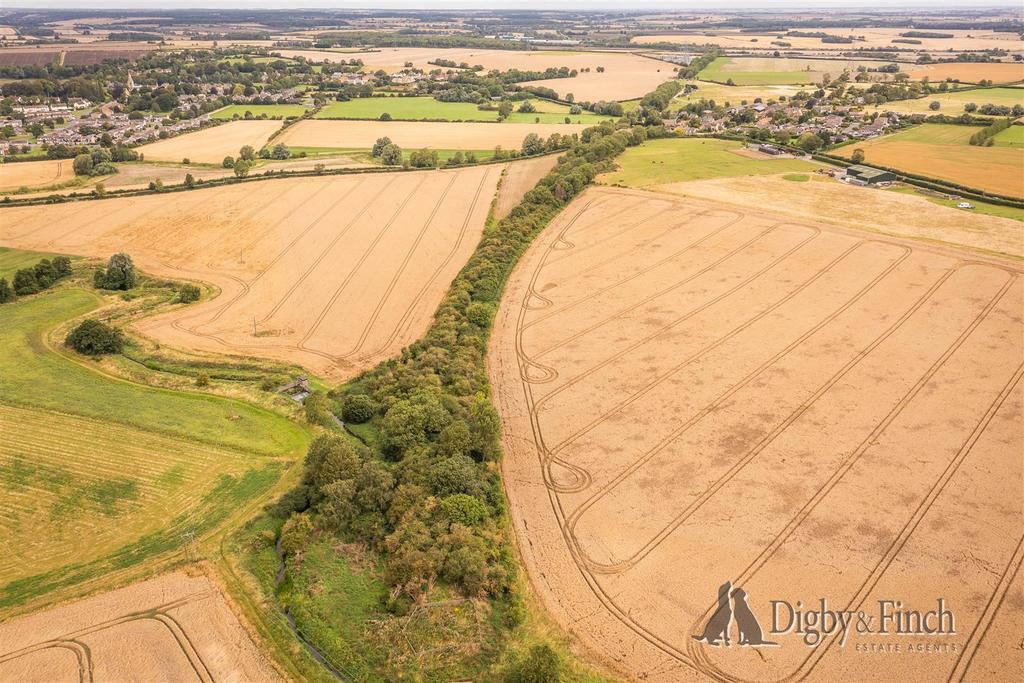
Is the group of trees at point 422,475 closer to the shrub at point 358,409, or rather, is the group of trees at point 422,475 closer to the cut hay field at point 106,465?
the shrub at point 358,409

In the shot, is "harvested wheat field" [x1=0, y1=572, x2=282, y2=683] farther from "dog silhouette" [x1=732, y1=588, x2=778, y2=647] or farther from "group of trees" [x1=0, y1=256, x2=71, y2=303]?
"group of trees" [x1=0, y1=256, x2=71, y2=303]

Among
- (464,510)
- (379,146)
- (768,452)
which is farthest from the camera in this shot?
(379,146)

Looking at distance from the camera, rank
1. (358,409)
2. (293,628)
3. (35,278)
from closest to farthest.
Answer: (293,628), (358,409), (35,278)

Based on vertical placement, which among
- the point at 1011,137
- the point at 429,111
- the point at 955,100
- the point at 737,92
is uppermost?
the point at 737,92

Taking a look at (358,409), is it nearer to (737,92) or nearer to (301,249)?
(301,249)

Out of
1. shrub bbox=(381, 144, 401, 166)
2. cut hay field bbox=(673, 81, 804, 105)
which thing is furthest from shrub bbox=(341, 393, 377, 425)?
cut hay field bbox=(673, 81, 804, 105)

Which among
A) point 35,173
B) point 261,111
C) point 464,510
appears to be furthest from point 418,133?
point 464,510

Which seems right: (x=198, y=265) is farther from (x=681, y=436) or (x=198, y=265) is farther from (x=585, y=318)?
(x=681, y=436)

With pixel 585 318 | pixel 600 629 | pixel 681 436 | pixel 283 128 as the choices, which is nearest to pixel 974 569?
pixel 681 436
